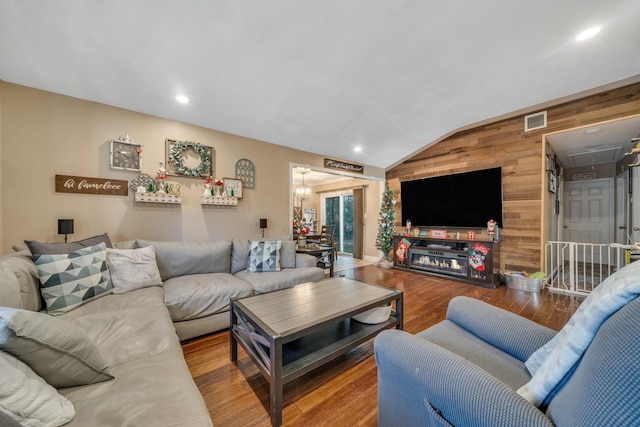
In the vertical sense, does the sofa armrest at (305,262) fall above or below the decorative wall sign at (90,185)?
below

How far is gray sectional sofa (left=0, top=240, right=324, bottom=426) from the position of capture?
748 mm

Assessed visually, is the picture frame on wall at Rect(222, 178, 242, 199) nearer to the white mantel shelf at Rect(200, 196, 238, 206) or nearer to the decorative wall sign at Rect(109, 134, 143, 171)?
the white mantel shelf at Rect(200, 196, 238, 206)

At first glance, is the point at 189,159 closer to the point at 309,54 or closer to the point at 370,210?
the point at 309,54

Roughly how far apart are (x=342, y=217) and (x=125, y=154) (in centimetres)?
563

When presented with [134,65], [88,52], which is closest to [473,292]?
[134,65]

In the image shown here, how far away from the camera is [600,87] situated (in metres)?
3.15

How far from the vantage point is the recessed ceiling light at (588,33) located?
87.5 inches

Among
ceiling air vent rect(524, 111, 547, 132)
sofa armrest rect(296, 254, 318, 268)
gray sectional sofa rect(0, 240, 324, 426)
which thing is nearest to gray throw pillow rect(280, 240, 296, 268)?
sofa armrest rect(296, 254, 318, 268)

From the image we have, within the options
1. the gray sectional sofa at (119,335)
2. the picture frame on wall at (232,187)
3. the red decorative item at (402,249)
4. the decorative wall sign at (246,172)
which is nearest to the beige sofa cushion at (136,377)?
the gray sectional sofa at (119,335)

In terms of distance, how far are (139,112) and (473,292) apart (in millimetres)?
5257

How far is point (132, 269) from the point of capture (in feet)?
7.06

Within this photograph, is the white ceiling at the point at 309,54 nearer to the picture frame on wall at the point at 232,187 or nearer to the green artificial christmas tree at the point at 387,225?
the picture frame on wall at the point at 232,187

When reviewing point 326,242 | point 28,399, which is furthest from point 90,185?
point 326,242

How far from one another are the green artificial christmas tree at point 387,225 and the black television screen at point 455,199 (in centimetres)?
27
